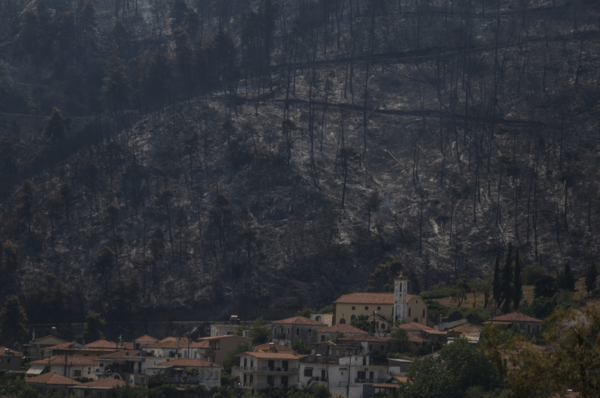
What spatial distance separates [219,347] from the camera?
110125 millimetres

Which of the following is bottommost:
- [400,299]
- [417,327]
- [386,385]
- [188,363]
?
[386,385]

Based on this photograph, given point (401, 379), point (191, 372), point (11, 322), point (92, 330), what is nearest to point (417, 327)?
point (401, 379)

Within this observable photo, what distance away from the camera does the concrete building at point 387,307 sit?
115m

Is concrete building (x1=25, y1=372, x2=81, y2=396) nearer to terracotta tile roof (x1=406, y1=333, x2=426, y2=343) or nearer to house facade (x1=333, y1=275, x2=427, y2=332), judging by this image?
house facade (x1=333, y1=275, x2=427, y2=332)

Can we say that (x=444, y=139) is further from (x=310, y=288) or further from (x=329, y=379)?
(x=329, y=379)

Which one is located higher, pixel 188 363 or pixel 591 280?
pixel 591 280

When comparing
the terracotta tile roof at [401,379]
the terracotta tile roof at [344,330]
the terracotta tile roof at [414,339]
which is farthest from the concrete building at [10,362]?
the terracotta tile roof at [414,339]

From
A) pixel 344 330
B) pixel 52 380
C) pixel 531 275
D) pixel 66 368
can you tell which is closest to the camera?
pixel 52 380

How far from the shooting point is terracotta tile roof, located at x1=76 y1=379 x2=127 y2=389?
309 ft

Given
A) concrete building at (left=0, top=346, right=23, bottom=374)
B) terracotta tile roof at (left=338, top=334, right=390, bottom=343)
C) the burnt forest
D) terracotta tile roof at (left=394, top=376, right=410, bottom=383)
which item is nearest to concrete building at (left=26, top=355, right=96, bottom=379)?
concrete building at (left=0, top=346, right=23, bottom=374)

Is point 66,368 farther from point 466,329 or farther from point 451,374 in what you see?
point 466,329

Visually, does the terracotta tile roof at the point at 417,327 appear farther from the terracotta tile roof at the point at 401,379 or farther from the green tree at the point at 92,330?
the green tree at the point at 92,330

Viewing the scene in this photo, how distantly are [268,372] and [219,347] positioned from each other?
1545cm

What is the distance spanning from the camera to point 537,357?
77.5 ft
